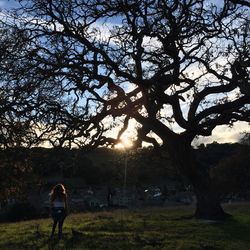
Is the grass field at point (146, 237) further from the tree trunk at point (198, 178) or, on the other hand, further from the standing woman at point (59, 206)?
the tree trunk at point (198, 178)

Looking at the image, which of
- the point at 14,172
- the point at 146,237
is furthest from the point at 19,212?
the point at 146,237

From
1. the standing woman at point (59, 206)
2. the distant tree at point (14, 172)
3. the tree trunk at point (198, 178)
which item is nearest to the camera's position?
the standing woman at point (59, 206)

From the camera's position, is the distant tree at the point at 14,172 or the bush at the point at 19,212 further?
the bush at the point at 19,212

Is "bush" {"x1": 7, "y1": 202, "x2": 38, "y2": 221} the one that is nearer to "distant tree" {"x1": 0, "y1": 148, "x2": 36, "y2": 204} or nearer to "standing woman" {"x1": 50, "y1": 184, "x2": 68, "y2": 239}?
"distant tree" {"x1": 0, "y1": 148, "x2": 36, "y2": 204}

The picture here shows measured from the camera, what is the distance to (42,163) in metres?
22.1

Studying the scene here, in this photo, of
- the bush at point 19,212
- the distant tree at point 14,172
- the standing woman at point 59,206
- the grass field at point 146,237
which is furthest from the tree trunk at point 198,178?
the bush at point 19,212

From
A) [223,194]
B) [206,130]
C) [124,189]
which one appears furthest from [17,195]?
[124,189]

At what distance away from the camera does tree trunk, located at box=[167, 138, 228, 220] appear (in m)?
24.2

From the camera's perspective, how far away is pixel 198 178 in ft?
80.5

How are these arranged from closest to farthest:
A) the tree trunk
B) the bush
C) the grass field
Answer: the grass field < the tree trunk < the bush

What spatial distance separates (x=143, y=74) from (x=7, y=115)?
22.5 ft

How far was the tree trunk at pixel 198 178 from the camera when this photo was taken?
24.2m

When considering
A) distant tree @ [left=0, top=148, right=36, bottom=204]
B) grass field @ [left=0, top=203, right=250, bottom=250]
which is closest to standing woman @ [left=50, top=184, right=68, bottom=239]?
grass field @ [left=0, top=203, right=250, bottom=250]

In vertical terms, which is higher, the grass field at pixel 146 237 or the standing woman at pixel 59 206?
the standing woman at pixel 59 206
